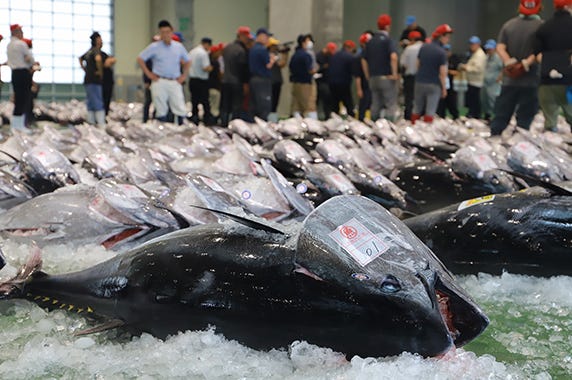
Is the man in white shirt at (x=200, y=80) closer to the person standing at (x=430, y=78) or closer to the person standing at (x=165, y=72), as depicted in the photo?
the person standing at (x=165, y=72)

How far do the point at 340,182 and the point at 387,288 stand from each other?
7.99ft

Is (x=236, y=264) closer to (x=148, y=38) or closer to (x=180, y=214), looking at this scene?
(x=180, y=214)

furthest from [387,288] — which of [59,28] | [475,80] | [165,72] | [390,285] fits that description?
[59,28]

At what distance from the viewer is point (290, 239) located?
2131mm

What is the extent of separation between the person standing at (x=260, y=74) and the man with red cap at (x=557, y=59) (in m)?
6.34

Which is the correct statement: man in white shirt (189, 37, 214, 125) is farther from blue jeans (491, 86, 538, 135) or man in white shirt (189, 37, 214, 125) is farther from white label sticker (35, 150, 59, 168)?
white label sticker (35, 150, 59, 168)

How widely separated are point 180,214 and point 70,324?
91 centimetres

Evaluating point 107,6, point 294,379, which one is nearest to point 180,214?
point 294,379

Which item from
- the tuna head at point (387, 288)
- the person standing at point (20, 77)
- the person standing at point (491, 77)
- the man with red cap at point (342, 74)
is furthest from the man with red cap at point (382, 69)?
the tuna head at point (387, 288)

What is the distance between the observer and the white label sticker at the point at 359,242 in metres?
2.01

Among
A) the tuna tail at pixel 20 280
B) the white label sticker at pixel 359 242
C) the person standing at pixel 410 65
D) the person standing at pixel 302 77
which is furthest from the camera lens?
the person standing at pixel 302 77

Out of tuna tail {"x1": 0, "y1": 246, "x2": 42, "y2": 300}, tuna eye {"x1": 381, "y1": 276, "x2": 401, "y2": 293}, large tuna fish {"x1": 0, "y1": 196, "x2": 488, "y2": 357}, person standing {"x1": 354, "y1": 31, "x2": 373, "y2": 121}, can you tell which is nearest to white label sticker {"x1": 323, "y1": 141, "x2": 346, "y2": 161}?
tuna tail {"x1": 0, "y1": 246, "x2": 42, "y2": 300}

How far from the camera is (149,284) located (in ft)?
7.44

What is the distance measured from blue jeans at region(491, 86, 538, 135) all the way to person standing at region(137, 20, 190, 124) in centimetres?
503
